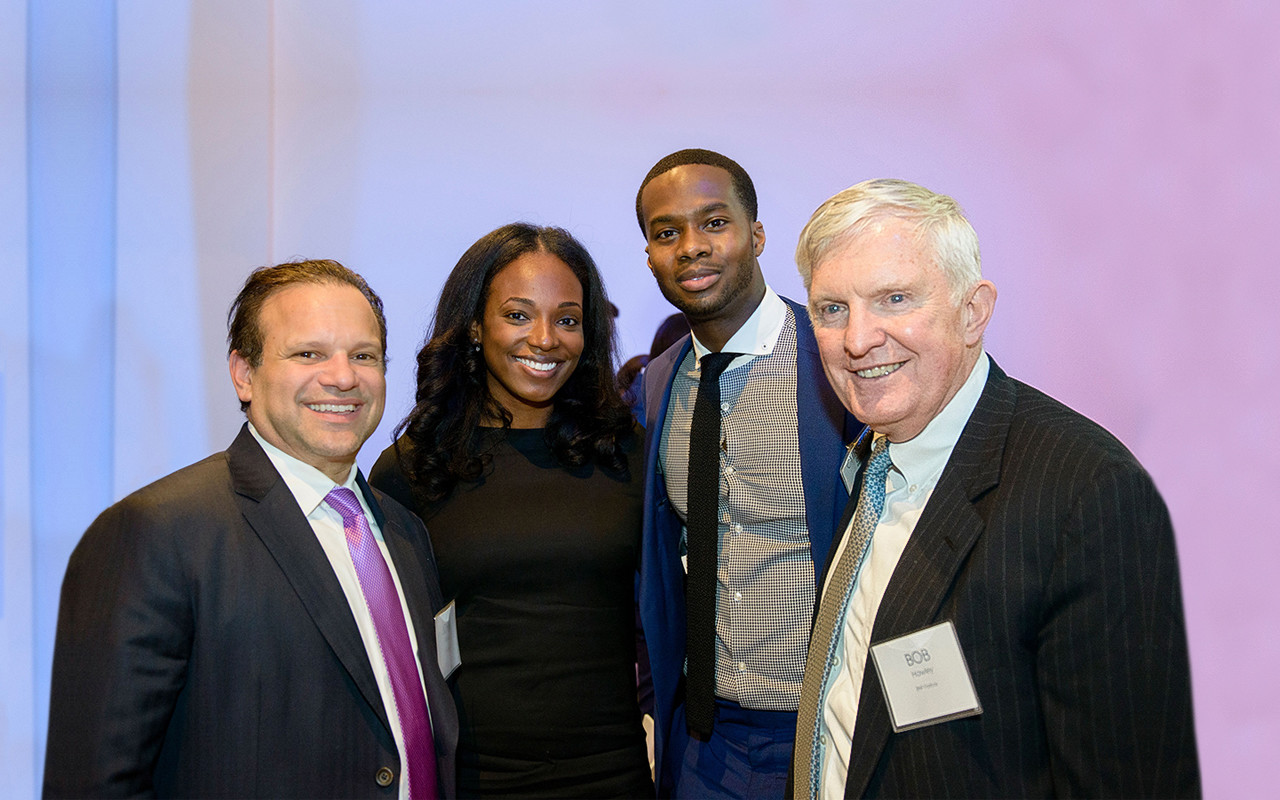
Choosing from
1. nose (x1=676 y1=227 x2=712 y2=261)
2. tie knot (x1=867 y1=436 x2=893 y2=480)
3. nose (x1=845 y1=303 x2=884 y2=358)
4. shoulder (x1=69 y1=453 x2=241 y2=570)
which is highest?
nose (x1=676 y1=227 x2=712 y2=261)

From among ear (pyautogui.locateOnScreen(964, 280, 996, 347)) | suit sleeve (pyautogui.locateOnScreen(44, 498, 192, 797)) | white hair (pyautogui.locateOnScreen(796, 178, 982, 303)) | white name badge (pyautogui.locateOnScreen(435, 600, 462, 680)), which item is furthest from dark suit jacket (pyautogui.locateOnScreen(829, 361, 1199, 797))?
suit sleeve (pyautogui.locateOnScreen(44, 498, 192, 797))

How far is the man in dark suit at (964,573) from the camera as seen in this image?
4.09ft

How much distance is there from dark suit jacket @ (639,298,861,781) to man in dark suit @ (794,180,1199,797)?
50 centimetres

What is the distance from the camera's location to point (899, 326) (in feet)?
4.96

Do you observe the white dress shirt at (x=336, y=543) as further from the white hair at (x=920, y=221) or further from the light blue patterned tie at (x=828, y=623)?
the white hair at (x=920, y=221)

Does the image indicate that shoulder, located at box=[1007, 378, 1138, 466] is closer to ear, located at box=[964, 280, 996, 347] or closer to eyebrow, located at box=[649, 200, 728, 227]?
ear, located at box=[964, 280, 996, 347]

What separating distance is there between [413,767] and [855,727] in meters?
0.83

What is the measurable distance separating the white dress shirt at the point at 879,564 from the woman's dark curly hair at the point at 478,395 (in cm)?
106

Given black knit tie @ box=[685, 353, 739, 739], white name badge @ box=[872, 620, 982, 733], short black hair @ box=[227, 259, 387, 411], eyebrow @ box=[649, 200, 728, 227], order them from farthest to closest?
1. eyebrow @ box=[649, 200, 728, 227]
2. black knit tie @ box=[685, 353, 739, 739]
3. short black hair @ box=[227, 259, 387, 411]
4. white name badge @ box=[872, 620, 982, 733]

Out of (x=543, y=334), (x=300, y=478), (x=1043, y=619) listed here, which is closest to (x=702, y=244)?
(x=543, y=334)

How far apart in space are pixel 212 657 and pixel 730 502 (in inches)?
49.6

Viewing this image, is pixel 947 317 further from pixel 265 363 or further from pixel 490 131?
pixel 490 131

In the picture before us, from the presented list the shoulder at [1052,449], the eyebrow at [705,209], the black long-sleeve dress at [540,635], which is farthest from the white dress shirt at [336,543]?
the eyebrow at [705,209]

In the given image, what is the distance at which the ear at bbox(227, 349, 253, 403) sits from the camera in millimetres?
1821
